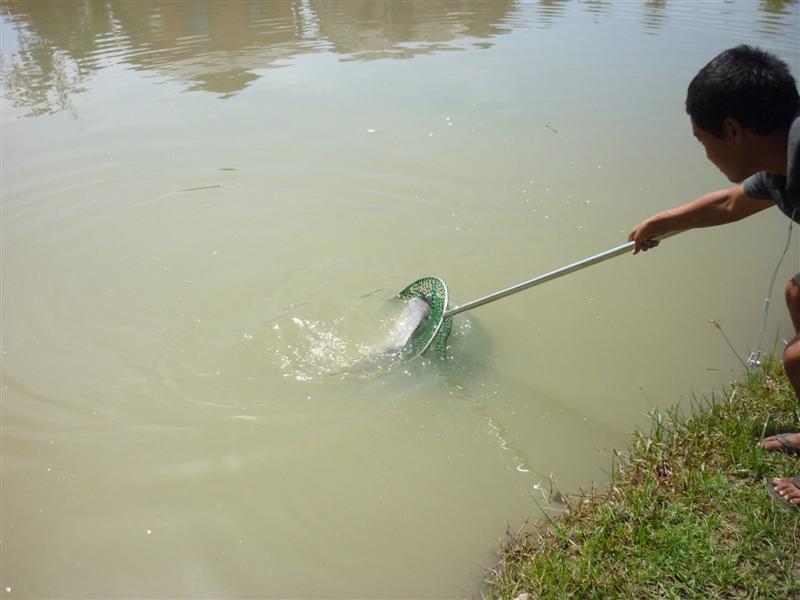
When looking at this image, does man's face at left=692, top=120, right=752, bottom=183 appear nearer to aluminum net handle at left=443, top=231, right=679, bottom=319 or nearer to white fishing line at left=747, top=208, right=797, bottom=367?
white fishing line at left=747, top=208, right=797, bottom=367

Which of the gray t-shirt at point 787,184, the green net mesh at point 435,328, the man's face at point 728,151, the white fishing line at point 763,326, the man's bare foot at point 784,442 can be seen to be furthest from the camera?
the green net mesh at point 435,328

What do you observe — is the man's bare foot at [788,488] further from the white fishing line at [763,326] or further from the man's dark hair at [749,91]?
the man's dark hair at [749,91]

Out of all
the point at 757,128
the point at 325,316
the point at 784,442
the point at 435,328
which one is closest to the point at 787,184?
the point at 757,128

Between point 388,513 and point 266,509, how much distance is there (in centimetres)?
50

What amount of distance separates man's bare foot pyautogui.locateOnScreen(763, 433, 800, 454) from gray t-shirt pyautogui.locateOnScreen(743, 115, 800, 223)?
0.79m

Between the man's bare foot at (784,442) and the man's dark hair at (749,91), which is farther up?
the man's dark hair at (749,91)

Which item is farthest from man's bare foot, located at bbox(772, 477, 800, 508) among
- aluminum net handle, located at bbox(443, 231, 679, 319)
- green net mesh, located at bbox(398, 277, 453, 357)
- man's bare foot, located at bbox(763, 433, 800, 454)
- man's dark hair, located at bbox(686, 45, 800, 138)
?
green net mesh, located at bbox(398, 277, 453, 357)

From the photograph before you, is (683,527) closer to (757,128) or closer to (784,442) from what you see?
(784,442)

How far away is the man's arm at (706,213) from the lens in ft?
7.92

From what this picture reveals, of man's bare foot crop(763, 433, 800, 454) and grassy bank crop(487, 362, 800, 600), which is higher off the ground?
man's bare foot crop(763, 433, 800, 454)

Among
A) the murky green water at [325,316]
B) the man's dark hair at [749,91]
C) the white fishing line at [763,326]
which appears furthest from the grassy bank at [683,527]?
the man's dark hair at [749,91]

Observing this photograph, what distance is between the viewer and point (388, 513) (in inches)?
102

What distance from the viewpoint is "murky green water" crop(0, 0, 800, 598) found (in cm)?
254

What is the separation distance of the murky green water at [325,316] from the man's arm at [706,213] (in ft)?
3.03
